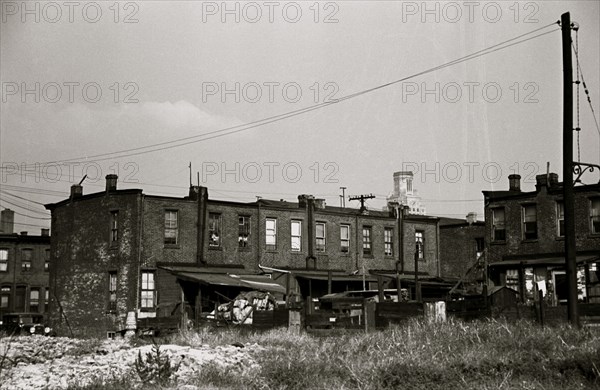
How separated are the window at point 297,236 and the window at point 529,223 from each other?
41.3 feet

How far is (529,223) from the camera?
41.7 m

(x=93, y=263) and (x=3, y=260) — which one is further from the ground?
(x=3, y=260)

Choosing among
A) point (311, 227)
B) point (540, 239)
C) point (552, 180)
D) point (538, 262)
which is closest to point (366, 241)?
point (311, 227)

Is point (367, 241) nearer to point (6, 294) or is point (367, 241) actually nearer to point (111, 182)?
point (111, 182)

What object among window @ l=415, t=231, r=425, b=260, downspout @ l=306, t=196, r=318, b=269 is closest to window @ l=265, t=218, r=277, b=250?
downspout @ l=306, t=196, r=318, b=269

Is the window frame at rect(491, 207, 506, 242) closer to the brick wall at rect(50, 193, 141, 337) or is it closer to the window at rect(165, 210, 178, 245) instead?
the window at rect(165, 210, 178, 245)

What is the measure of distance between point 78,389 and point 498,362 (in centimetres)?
753

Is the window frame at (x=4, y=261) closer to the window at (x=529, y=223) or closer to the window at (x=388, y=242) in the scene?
the window at (x=388, y=242)

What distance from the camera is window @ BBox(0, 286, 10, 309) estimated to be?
197 ft

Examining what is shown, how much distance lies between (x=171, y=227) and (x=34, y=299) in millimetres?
26634

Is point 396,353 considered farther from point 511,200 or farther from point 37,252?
point 37,252

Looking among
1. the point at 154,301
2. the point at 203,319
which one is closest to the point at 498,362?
the point at 203,319

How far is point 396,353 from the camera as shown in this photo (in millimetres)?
15547

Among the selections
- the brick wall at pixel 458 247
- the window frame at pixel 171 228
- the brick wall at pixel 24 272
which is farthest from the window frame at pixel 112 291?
the brick wall at pixel 458 247
